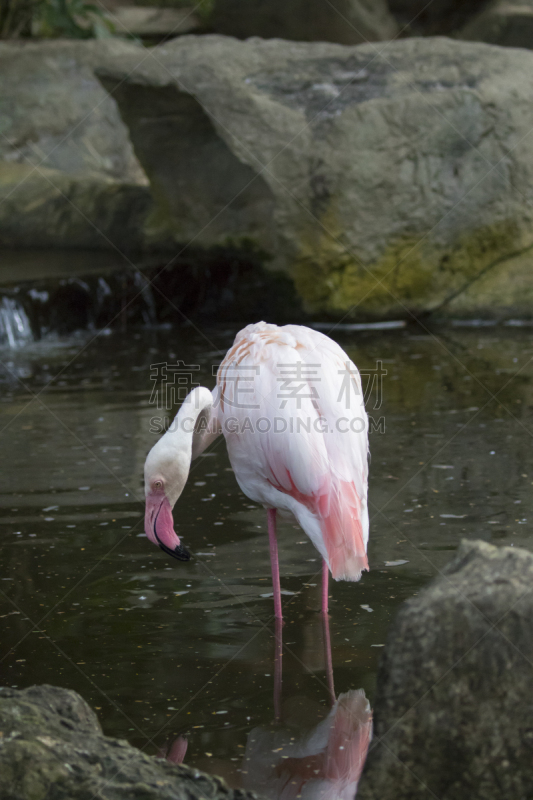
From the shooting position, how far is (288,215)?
8242 millimetres

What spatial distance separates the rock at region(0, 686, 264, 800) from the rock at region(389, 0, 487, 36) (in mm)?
14273

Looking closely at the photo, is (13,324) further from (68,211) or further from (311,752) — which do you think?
(311,752)

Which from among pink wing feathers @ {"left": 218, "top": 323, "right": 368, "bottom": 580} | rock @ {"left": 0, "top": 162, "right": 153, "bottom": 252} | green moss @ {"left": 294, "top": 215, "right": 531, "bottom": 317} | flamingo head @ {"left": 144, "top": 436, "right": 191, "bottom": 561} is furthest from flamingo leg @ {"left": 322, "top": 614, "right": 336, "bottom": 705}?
rock @ {"left": 0, "top": 162, "right": 153, "bottom": 252}

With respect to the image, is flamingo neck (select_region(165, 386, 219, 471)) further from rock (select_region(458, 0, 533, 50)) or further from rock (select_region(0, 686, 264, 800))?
rock (select_region(458, 0, 533, 50))

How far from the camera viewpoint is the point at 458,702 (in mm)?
2008

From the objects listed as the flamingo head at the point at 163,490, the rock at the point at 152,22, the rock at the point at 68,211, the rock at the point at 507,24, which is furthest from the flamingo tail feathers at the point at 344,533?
the rock at the point at 152,22

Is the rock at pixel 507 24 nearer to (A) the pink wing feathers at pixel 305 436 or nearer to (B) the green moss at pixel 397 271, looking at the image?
(B) the green moss at pixel 397 271

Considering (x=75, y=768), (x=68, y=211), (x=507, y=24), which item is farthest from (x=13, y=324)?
(x=507, y=24)

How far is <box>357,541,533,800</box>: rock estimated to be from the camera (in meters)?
1.99

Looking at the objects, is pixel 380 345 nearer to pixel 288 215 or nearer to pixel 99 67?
pixel 288 215

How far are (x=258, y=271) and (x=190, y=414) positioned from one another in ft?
18.1

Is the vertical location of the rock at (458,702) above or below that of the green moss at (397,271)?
above

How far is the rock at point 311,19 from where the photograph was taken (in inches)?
547

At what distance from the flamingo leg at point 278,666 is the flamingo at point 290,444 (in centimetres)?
6
